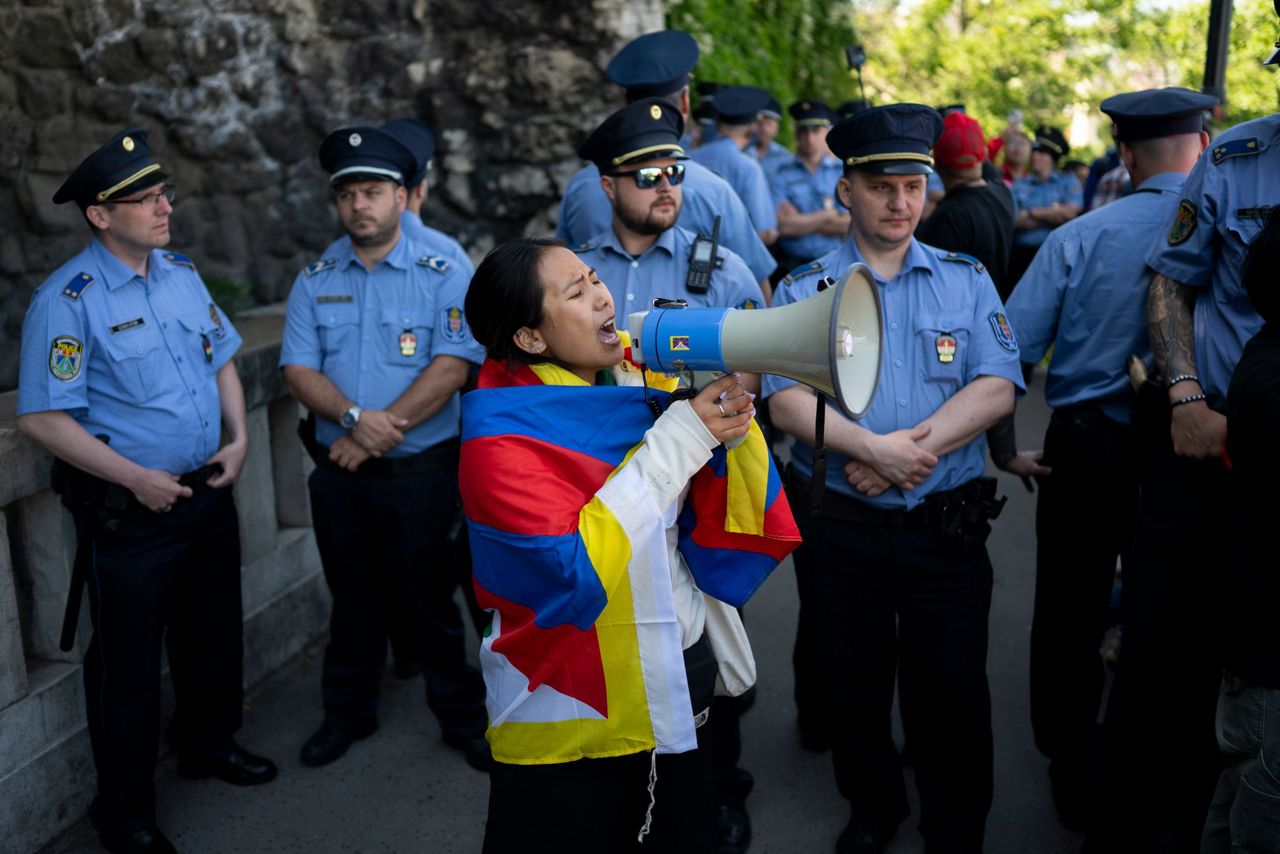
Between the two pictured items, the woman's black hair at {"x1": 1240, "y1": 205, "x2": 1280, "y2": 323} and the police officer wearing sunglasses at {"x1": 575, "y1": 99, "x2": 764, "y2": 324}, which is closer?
the woman's black hair at {"x1": 1240, "y1": 205, "x2": 1280, "y2": 323}

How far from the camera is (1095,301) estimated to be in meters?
3.77

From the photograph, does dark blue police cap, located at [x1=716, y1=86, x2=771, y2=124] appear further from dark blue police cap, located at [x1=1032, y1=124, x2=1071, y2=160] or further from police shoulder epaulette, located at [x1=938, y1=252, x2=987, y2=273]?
dark blue police cap, located at [x1=1032, y1=124, x2=1071, y2=160]

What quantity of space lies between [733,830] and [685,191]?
7.87 ft

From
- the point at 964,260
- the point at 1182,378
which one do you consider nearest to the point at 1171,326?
the point at 1182,378

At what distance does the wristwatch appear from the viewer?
166 inches

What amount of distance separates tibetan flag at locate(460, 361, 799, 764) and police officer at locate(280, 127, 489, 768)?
1.88 m

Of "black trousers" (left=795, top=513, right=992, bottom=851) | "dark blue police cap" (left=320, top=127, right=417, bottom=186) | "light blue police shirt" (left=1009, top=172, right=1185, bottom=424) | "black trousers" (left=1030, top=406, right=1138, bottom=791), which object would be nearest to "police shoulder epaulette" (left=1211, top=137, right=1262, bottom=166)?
"light blue police shirt" (left=1009, top=172, right=1185, bottom=424)

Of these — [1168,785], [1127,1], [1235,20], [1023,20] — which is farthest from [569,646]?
[1023,20]

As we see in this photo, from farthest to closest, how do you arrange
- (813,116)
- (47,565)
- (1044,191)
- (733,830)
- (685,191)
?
1. (1044,191)
2. (813,116)
3. (685,191)
4. (47,565)
5. (733,830)

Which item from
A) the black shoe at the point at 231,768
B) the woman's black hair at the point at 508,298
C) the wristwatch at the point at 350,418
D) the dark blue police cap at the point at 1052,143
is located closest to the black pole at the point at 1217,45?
the wristwatch at the point at 350,418

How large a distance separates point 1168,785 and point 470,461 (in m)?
2.23

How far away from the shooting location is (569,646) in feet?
7.74

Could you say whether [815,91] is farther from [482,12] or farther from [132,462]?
[132,462]

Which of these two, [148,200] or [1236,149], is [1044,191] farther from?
[148,200]
